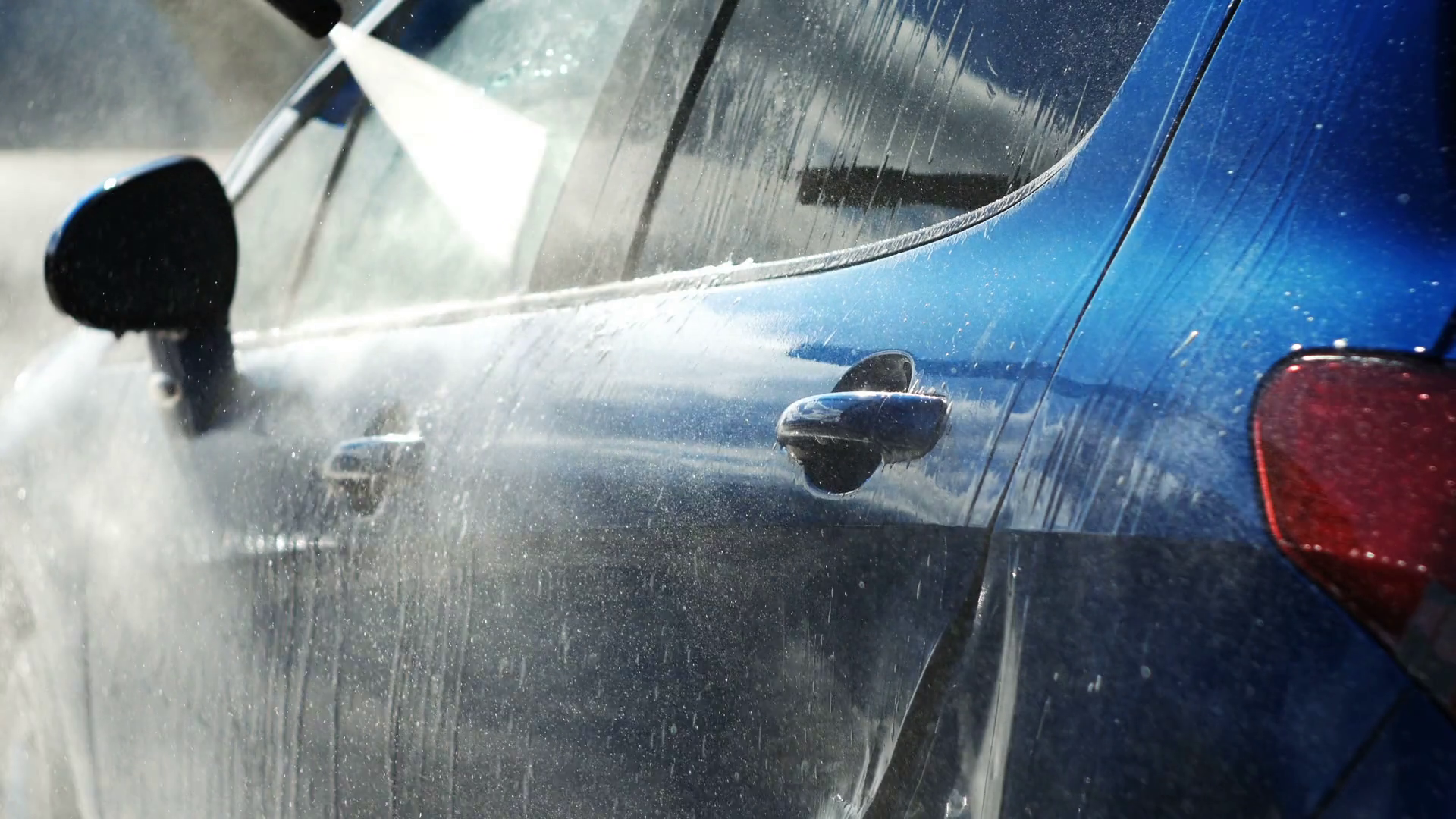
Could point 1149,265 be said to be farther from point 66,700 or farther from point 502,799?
point 66,700

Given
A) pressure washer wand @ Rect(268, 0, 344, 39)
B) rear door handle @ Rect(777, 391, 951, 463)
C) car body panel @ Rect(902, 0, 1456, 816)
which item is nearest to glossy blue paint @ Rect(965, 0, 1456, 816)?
car body panel @ Rect(902, 0, 1456, 816)

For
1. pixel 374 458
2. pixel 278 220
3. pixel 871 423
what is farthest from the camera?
pixel 278 220

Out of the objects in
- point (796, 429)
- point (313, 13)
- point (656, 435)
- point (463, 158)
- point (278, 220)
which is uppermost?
point (796, 429)

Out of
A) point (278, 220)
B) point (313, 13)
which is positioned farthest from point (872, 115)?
point (313, 13)

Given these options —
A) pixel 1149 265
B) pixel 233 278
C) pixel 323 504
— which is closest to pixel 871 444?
pixel 1149 265

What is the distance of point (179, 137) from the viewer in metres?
11.0

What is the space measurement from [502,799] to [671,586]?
1.26ft

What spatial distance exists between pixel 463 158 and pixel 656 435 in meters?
0.89

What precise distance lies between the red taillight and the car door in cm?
21

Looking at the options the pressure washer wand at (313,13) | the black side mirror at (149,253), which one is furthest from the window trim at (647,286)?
the pressure washer wand at (313,13)

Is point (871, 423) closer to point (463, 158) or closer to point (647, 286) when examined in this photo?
point (647, 286)

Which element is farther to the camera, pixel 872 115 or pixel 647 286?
pixel 647 286

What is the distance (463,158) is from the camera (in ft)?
7.00

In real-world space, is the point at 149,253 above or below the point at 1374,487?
below
